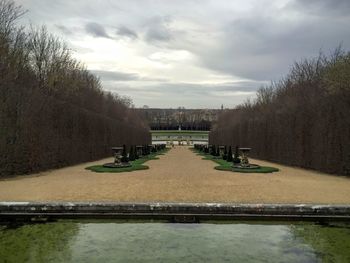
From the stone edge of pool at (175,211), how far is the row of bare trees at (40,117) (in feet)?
30.6

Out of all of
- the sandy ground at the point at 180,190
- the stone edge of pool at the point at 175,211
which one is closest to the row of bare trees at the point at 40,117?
the sandy ground at the point at 180,190

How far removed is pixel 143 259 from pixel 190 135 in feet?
385

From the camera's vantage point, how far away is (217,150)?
1368 inches

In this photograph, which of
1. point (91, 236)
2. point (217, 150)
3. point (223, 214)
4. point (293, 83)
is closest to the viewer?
point (91, 236)

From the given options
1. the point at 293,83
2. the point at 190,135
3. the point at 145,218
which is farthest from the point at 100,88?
the point at 190,135

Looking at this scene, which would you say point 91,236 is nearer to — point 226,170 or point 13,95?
point 13,95

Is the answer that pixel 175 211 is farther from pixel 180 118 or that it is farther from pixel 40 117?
pixel 180 118

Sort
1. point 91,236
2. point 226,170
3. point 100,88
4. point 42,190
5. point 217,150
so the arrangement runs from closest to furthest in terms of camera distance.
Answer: point 91,236, point 42,190, point 226,170, point 217,150, point 100,88

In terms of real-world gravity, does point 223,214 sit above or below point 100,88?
below

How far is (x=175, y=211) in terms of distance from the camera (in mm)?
7320

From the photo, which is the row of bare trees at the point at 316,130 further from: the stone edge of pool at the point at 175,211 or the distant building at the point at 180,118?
the distant building at the point at 180,118

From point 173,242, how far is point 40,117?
45.3 ft

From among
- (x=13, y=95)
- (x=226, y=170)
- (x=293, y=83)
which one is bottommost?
(x=226, y=170)

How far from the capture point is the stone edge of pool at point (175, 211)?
23.9 ft
